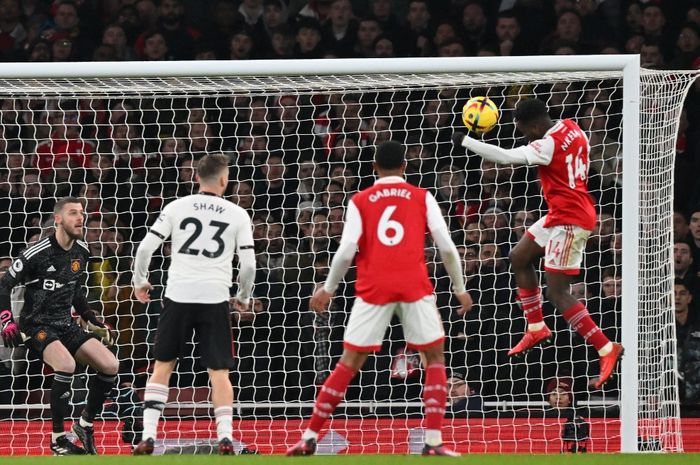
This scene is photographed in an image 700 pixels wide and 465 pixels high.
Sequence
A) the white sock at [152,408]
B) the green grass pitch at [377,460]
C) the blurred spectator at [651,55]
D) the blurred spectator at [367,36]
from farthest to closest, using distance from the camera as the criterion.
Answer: the blurred spectator at [367,36], the blurred spectator at [651,55], the white sock at [152,408], the green grass pitch at [377,460]

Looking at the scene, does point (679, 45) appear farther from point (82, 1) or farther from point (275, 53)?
point (82, 1)

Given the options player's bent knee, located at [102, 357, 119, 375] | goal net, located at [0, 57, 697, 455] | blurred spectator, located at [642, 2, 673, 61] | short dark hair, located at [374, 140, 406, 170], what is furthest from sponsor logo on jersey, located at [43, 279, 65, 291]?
blurred spectator, located at [642, 2, 673, 61]

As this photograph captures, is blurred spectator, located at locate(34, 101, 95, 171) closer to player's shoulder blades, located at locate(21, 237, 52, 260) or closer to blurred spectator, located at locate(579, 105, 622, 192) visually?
player's shoulder blades, located at locate(21, 237, 52, 260)

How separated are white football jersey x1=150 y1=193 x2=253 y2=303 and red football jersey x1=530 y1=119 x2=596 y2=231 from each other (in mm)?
2141

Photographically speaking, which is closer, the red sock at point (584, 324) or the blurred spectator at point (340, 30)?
the red sock at point (584, 324)

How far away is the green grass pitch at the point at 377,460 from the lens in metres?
7.29

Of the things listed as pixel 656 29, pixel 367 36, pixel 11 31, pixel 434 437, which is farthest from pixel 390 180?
pixel 11 31

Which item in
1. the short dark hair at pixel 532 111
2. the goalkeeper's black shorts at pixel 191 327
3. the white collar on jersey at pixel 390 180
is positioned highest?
the short dark hair at pixel 532 111

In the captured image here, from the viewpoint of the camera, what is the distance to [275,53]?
13.5 meters

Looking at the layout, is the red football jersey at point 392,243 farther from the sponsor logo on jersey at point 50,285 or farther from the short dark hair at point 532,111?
the sponsor logo on jersey at point 50,285

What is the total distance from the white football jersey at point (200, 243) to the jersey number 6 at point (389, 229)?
3.28 ft

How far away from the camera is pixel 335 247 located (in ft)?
38.8

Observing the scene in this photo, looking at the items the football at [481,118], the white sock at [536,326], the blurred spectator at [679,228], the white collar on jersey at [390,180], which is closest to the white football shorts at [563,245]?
the white sock at [536,326]

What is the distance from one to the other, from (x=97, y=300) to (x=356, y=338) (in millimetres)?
4683
